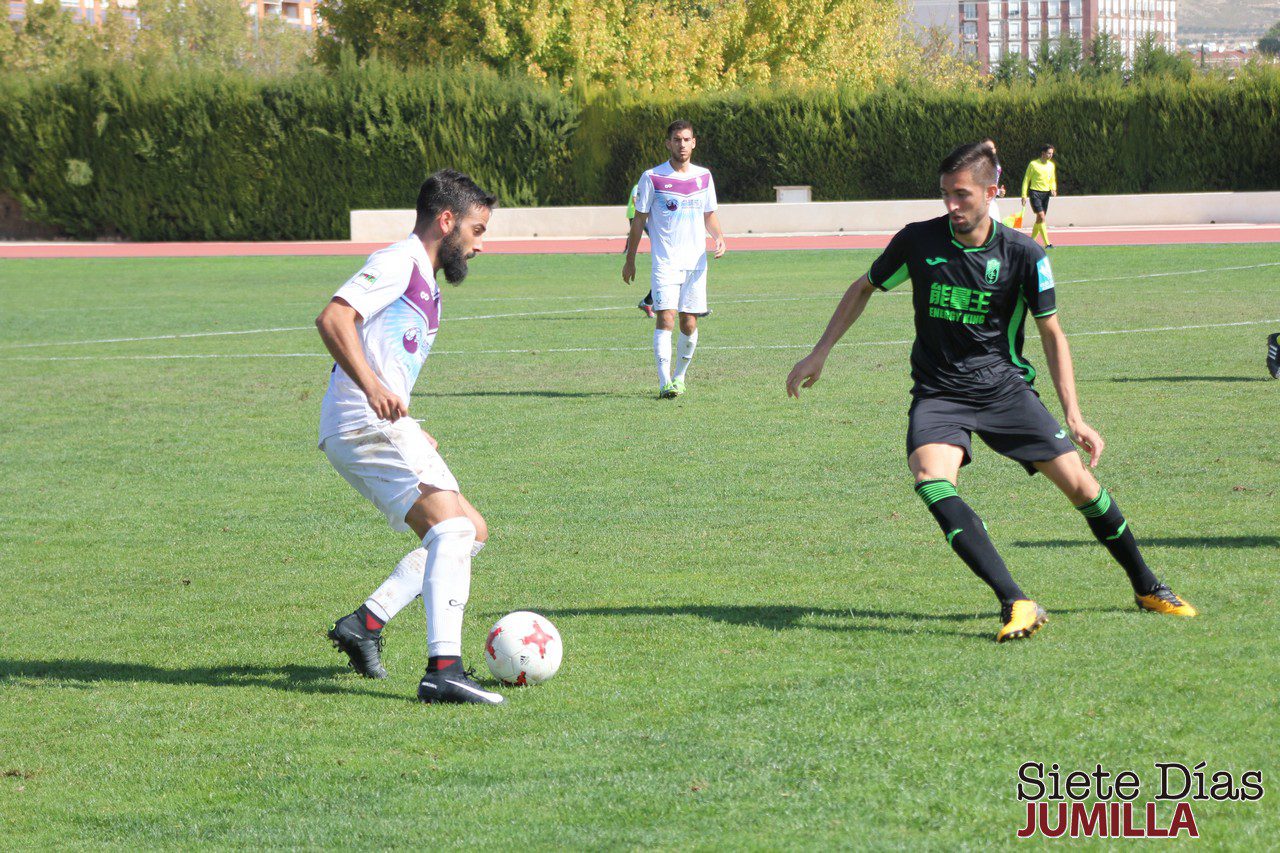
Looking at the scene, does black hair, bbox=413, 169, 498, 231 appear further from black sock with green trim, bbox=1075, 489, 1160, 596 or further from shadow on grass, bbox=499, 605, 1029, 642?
black sock with green trim, bbox=1075, 489, 1160, 596

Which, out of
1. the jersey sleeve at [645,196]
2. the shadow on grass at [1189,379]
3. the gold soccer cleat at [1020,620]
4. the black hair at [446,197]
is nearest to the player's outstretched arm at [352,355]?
the black hair at [446,197]

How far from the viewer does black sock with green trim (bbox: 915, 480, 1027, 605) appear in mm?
5805

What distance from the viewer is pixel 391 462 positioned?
5.45 m

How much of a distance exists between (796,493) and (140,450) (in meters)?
5.18

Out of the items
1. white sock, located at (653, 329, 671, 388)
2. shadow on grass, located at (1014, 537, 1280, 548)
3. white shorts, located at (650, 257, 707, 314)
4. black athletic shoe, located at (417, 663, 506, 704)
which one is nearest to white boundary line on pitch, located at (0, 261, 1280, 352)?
white shorts, located at (650, 257, 707, 314)

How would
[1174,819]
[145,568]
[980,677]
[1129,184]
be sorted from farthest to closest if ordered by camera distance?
[1129,184] → [145,568] → [980,677] → [1174,819]

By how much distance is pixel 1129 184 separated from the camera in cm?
4350

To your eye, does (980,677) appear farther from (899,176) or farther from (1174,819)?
(899,176)

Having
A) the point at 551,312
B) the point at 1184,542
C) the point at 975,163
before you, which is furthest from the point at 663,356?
the point at 551,312

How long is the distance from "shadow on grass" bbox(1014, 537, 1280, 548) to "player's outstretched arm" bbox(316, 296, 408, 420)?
3.65 metres

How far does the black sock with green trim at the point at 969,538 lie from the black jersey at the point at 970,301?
0.46m

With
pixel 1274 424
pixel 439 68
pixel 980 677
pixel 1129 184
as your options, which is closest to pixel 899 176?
pixel 1129 184

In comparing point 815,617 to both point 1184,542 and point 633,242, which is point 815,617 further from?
point 633,242

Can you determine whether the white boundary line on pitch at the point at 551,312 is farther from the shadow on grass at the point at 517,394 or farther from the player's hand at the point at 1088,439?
the player's hand at the point at 1088,439
